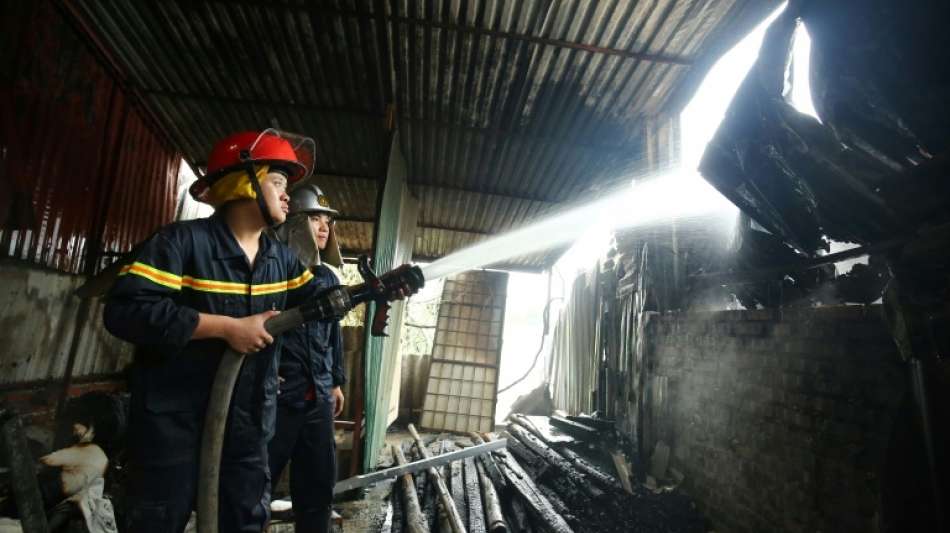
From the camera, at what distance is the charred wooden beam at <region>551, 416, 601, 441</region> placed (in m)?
5.41

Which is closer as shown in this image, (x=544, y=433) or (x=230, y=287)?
(x=230, y=287)

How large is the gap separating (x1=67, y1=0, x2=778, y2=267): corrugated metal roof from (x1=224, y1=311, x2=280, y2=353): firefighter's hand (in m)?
2.93

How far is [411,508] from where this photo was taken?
146 inches

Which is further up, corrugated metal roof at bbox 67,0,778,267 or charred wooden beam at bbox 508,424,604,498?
corrugated metal roof at bbox 67,0,778,267

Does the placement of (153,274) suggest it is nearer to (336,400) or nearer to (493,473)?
(336,400)

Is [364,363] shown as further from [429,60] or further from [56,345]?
[429,60]

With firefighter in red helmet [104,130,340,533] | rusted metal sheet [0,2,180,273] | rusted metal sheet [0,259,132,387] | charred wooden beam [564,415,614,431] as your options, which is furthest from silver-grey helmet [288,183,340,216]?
charred wooden beam [564,415,614,431]

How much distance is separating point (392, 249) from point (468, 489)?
291 cm

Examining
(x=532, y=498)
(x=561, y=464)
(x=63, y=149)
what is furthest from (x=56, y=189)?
(x=561, y=464)

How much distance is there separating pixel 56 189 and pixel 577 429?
19.9ft

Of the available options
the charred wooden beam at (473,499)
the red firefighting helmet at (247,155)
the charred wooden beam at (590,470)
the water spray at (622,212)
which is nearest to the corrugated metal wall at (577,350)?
the water spray at (622,212)

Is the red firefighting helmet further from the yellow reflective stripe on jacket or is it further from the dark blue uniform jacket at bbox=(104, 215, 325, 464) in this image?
the yellow reflective stripe on jacket

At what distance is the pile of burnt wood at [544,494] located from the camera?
3.46m

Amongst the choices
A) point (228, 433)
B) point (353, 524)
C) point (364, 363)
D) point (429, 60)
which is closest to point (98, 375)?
point (364, 363)
